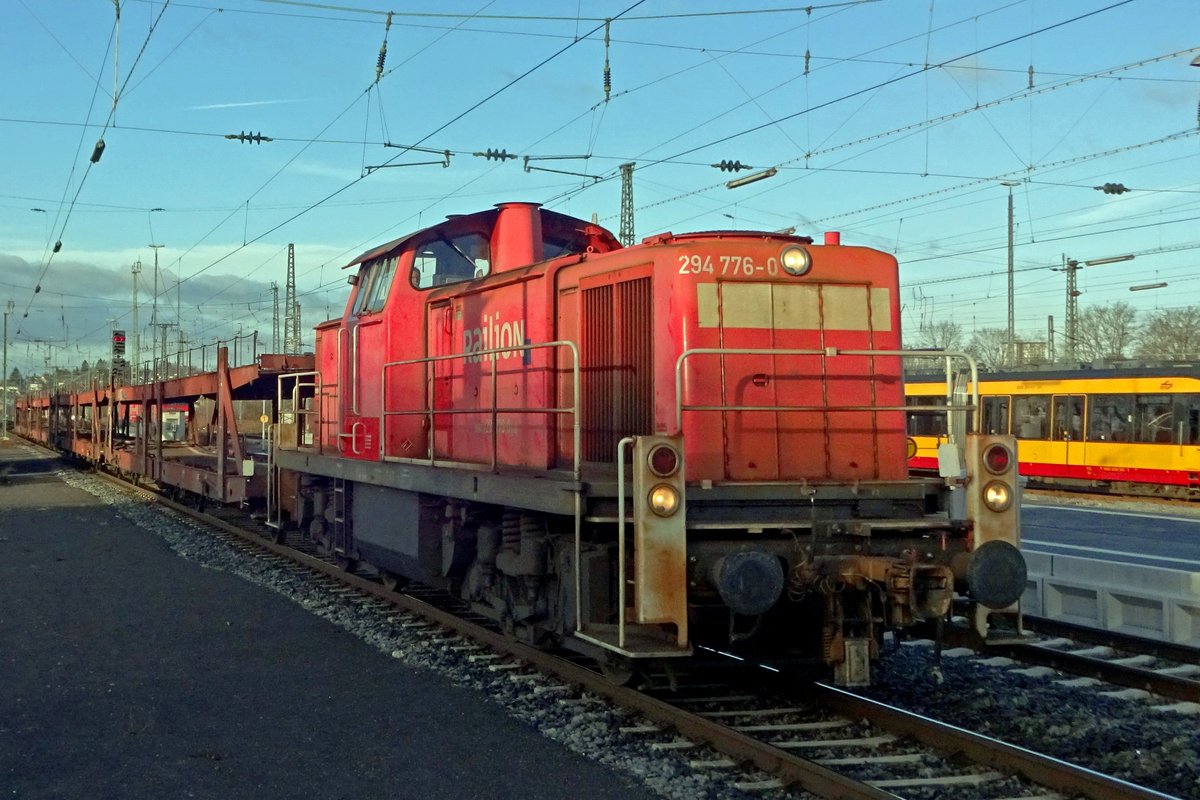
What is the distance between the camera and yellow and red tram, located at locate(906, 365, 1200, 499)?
76.7 feet

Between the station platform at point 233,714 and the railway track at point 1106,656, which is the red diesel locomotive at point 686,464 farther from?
the railway track at point 1106,656

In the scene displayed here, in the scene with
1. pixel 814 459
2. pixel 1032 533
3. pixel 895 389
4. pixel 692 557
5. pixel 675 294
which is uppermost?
pixel 675 294

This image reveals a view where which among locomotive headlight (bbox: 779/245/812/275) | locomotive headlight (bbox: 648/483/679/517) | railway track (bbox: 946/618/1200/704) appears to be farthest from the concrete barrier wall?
locomotive headlight (bbox: 648/483/679/517)

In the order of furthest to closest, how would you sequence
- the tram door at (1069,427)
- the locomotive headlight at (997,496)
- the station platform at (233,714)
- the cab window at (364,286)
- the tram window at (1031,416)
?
the tram window at (1031,416), the tram door at (1069,427), the cab window at (364,286), the locomotive headlight at (997,496), the station platform at (233,714)

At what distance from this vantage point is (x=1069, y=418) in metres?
26.0

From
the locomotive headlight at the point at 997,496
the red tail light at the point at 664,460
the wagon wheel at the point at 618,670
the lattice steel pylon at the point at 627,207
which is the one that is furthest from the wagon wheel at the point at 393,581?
the lattice steel pylon at the point at 627,207

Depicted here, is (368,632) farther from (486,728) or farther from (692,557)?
(692,557)

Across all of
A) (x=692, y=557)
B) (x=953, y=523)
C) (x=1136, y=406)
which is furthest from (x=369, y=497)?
(x=1136, y=406)

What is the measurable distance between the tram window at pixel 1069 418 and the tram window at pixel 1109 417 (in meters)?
0.26

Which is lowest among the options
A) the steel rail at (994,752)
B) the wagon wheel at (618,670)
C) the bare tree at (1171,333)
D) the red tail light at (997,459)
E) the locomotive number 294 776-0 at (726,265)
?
the steel rail at (994,752)

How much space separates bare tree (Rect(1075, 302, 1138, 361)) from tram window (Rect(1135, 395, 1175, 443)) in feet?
110

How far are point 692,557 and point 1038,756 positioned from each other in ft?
6.43

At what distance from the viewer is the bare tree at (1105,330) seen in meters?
56.0

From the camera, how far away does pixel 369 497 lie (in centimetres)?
959
